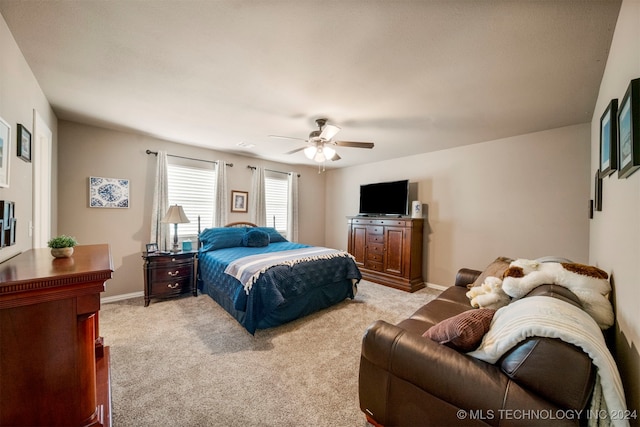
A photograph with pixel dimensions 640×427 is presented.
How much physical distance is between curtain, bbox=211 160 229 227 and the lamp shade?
0.77 m

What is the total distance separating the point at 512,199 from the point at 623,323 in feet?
9.12

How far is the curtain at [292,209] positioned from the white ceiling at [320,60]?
8.01 feet

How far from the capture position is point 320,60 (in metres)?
1.81

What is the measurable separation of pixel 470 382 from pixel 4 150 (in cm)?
288

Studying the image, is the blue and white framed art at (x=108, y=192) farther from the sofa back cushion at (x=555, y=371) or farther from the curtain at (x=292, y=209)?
the sofa back cushion at (x=555, y=371)

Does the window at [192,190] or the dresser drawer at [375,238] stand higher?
the window at [192,190]

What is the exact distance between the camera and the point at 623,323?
1.16m

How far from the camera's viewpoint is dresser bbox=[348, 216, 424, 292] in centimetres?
418

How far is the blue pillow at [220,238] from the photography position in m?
3.87

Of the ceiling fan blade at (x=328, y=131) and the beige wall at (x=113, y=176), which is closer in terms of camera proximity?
the ceiling fan blade at (x=328, y=131)

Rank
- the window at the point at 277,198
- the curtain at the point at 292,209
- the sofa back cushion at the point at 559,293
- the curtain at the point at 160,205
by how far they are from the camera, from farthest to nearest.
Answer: the curtain at the point at 292,209 → the window at the point at 277,198 → the curtain at the point at 160,205 → the sofa back cushion at the point at 559,293

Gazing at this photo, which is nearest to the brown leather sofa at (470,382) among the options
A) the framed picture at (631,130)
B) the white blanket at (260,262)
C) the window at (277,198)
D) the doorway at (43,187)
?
the framed picture at (631,130)

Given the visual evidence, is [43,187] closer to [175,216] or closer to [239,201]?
[175,216]

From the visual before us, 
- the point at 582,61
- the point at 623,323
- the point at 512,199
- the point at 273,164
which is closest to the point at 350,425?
the point at 623,323
